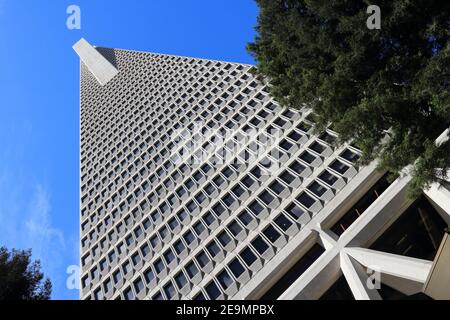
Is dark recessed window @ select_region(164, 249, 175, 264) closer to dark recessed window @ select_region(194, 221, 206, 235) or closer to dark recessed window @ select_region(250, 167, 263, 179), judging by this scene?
dark recessed window @ select_region(194, 221, 206, 235)

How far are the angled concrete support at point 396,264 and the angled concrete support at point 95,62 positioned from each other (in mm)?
62646

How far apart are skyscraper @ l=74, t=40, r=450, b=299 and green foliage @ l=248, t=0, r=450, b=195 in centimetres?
280

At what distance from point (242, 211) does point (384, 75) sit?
53.9 ft

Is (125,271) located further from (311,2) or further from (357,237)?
(311,2)

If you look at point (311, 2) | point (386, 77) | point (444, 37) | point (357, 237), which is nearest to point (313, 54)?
point (311, 2)

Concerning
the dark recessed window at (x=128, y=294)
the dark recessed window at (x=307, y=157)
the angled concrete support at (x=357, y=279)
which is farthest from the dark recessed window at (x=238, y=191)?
the dark recessed window at (x=128, y=294)

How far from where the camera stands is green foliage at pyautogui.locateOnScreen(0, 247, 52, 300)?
13695mm

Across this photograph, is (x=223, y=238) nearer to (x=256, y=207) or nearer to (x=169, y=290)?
(x=256, y=207)

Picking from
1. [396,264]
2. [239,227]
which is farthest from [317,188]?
[396,264]

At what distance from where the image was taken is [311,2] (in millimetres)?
13633

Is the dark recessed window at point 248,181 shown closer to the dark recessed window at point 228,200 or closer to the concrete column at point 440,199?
the dark recessed window at point 228,200

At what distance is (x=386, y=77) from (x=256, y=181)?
16.7m

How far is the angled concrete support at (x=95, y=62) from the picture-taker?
74438 millimetres

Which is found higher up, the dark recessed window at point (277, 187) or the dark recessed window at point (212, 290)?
the dark recessed window at point (277, 187)
